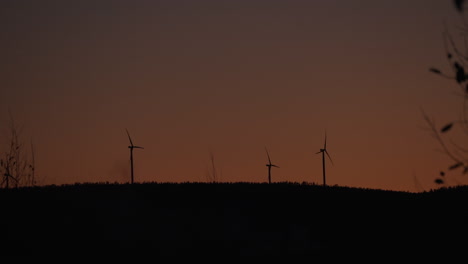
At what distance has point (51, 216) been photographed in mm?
71125

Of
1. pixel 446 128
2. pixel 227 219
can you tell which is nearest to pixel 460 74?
pixel 446 128

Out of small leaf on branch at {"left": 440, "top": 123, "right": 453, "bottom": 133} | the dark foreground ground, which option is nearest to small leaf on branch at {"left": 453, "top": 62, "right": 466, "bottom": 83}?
small leaf on branch at {"left": 440, "top": 123, "right": 453, "bottom": 133}

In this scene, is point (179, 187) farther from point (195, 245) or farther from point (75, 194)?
point (195, 245)

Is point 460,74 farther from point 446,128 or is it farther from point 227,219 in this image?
point 227,219

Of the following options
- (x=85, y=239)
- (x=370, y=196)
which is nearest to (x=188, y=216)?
(x=85, y=239)

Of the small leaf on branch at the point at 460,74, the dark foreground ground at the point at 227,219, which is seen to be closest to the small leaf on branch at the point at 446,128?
the small leaf on branch at the point at 460,74

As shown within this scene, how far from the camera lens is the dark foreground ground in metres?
65.1

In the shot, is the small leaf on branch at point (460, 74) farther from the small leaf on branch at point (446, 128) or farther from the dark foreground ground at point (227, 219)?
the dark foreground ground at point (227, 219)

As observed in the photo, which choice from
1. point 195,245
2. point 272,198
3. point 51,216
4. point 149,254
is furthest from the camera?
point 272,198

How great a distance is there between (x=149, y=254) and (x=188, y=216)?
1240 centimetres

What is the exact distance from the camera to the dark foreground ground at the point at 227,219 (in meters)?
65.1

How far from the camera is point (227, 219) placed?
242ft

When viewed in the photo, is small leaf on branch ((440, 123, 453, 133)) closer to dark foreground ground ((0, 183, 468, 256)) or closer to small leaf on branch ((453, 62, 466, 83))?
small leaf on branch ((453, 62, 466, 83))

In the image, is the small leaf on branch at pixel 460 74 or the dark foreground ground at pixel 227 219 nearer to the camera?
the small leaf on branch at pixel 460 74
